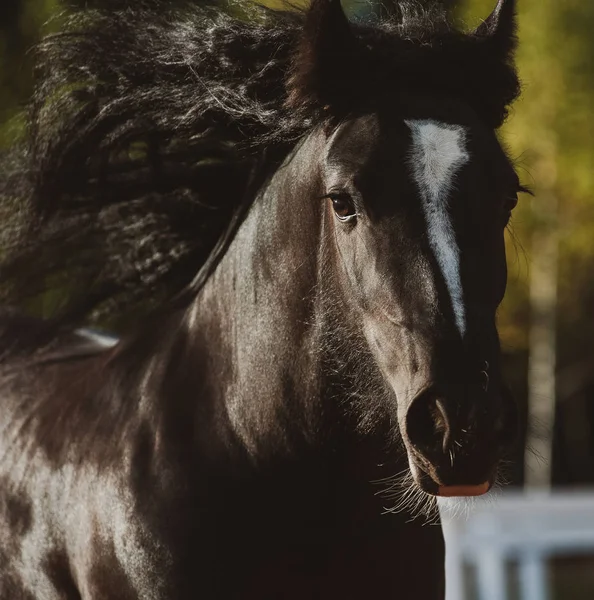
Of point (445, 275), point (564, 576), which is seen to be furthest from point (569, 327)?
point (445, 275)

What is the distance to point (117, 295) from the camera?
14.0 ft

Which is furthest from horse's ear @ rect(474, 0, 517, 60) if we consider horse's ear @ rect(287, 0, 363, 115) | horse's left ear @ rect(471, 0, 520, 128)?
horse's ear @ rect(287, 0, 363, 115)

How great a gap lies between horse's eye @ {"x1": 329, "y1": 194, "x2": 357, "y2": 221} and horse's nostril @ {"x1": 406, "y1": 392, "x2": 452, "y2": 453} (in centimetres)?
54

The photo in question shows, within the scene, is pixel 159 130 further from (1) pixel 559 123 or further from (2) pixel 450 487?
(1) pixel 559 123

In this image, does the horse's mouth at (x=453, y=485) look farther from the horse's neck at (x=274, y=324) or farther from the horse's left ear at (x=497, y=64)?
the horse's left ear at (x=497, y=64)

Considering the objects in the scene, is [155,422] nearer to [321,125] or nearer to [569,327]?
[321,125]

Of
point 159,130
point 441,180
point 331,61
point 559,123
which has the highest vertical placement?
point 559,123

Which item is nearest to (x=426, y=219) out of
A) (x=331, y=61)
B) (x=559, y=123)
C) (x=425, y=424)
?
(x=425, y=424)

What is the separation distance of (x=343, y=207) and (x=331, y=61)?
0.45 metres

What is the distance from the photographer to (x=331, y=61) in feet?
10.1

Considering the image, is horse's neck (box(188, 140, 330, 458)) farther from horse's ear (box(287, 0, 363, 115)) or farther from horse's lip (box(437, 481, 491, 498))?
horse's lip (box(437, 481, 491, 498))

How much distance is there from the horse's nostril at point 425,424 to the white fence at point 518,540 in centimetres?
559

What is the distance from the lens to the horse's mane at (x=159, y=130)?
317cm

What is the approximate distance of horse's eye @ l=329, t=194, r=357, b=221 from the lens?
2.87 meters
